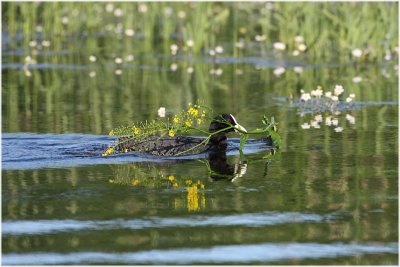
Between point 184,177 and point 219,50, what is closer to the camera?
point 184,177

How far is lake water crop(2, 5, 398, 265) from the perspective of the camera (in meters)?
6.84

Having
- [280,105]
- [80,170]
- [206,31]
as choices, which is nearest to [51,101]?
[280,105]

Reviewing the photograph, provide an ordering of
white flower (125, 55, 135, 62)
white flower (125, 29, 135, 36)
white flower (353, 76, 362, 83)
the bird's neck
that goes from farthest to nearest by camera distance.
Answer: white flower (125, 29, 135, 36) → white flower (125, 55, 135, 62) → white flower (353, 76, 362, 83) → the bird's neck

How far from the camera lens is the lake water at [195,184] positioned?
6840 mm

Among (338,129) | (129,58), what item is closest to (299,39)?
(129,58)

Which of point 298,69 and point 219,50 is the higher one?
point 219,50

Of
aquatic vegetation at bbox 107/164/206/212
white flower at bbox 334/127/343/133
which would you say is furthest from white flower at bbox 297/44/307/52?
aquatic vegetation at bbox 107/164/206/212

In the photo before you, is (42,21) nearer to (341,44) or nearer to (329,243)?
(341,44)

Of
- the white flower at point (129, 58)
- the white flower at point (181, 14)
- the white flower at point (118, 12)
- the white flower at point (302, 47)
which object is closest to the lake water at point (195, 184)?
the white flower at point (302, 47)

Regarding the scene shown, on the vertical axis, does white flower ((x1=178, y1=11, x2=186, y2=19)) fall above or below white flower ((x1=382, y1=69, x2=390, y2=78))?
above

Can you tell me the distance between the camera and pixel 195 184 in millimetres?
9023

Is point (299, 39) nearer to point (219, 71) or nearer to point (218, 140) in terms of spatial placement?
point (219, 71)

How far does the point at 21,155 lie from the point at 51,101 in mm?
4431

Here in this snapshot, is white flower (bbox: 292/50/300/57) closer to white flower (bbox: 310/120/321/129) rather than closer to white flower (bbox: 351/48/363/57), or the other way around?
white flower (bbox: 351/48/363/57)
